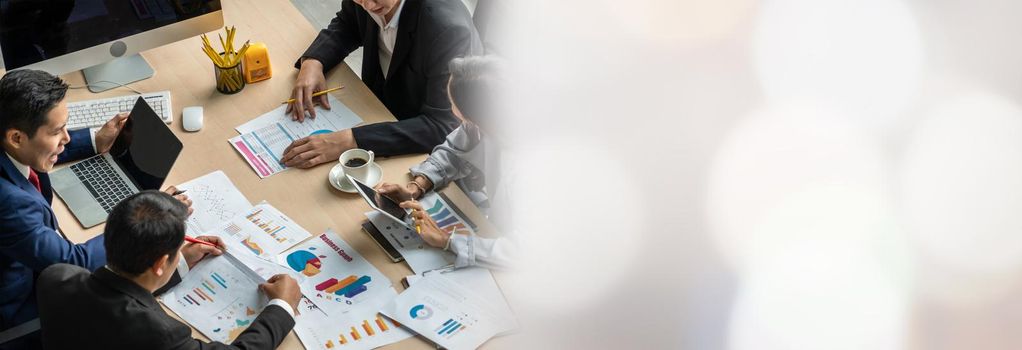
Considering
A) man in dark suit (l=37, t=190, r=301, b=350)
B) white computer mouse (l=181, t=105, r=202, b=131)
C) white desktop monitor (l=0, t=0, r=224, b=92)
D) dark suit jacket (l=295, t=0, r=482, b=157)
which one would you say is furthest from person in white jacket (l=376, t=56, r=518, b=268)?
white desktop monitor (l=0, t=0, r=224, b=92)

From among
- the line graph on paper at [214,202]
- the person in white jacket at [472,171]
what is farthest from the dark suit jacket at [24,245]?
the person in white jacket at [472,171]

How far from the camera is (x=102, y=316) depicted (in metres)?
1.31

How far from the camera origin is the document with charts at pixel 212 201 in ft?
5.55

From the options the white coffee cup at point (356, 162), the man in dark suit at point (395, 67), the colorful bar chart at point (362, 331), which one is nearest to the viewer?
the colorful bar chart at point (362, 331)

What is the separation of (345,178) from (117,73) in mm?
777

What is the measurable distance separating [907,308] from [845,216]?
→ 12cm

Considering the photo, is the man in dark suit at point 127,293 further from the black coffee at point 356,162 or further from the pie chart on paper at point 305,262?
the black coffee at point 356,162

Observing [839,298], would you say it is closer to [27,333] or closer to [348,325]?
[348,325]

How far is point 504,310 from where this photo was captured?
5.01 ft

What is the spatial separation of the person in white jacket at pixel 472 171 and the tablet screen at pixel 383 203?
0.03 metres

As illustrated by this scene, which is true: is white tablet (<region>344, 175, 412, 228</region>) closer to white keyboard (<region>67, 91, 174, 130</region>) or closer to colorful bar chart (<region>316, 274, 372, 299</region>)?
colorful bar chart (<region>316, 274, 372, 299</region>)

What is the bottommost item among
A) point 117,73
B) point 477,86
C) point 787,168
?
point 117,73


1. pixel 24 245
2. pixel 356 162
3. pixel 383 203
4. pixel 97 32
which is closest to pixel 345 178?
pixel 356 162

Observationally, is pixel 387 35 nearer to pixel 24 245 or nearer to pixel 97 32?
pixel 97 32
